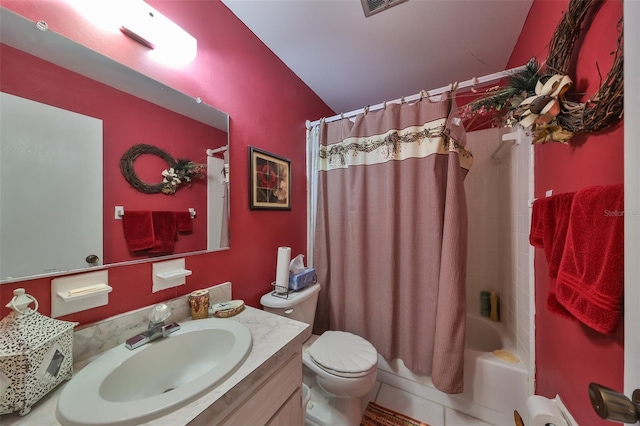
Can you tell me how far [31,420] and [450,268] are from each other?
1.54m

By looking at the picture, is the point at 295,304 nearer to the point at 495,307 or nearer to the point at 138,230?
the point at 138,230

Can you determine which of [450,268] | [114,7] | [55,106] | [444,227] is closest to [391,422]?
[450,268]

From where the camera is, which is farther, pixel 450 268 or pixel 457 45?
pixel 457 45

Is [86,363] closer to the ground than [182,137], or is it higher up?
closer to the ground

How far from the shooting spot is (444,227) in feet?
3.99

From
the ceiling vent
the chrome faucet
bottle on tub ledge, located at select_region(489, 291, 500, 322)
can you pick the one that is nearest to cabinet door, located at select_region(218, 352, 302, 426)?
the chrome faucet

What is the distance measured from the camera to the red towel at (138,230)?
0.79m

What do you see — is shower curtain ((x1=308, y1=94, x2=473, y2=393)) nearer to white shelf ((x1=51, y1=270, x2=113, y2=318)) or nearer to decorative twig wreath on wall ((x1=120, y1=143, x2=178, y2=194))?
decorative twig wreath on wall ((x1=120, y1=143, x2=178, y2=194))

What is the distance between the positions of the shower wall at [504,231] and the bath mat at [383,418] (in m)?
0.68

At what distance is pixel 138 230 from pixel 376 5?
1.61 m

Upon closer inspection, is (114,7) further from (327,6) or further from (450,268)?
(450,268)

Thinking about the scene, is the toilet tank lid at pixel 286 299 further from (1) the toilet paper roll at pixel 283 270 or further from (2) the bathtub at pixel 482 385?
(2) the bathtub at pixel 482 385

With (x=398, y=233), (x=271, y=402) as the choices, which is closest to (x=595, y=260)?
(x=398, y=233)
